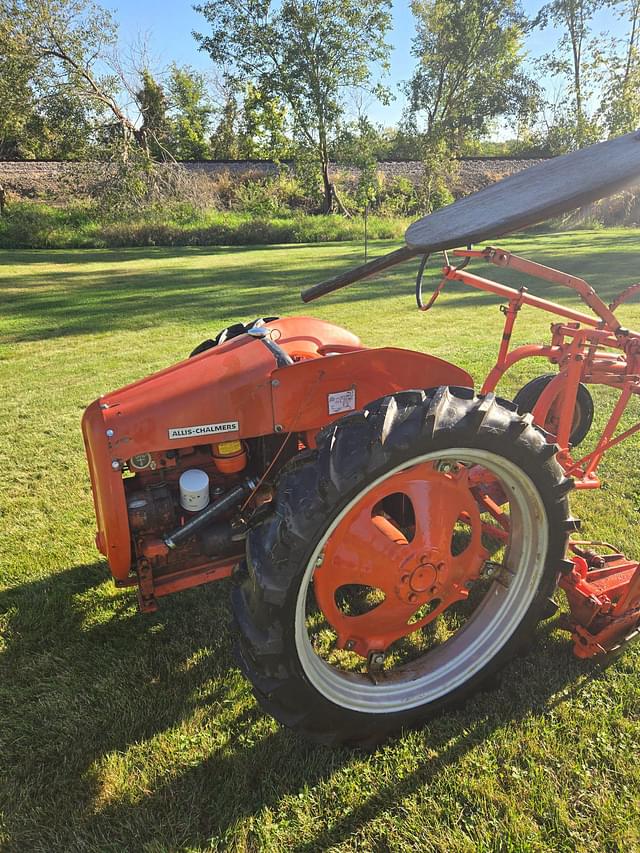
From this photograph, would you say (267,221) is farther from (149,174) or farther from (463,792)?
(463,792)

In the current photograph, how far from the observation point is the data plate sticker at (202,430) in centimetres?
189

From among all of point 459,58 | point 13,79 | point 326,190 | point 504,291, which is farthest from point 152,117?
point 504,291

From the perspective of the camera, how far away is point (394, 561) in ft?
6.06

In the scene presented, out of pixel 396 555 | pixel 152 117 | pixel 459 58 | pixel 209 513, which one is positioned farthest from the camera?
pixel 459 58

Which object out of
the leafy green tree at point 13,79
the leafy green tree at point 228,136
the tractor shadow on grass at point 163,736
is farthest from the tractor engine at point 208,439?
the leafy green tree at point 228,136

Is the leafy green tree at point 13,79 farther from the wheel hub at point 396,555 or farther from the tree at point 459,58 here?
the wheel hub at point 396,555

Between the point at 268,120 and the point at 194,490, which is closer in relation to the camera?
the point at 194,490

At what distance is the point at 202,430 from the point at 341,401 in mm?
532

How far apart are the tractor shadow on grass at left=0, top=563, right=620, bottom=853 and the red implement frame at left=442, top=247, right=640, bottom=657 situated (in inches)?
7.8

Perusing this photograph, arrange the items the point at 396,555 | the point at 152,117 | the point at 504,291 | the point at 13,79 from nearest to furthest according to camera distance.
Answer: the point at 396,555 < the point at 504,291 < the point at 13,79 < the point at 152,117

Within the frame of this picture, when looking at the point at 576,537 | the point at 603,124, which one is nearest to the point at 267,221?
the point at 603,124

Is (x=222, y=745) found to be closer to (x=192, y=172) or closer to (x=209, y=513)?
(x=209, y=513)

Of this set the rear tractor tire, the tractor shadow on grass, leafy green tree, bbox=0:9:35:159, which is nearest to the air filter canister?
the rear tractor tire

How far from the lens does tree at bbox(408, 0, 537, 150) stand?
26781mm
